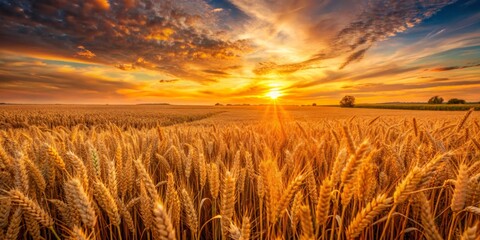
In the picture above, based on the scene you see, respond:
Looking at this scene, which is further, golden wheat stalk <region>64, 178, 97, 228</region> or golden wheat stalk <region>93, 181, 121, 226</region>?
golden wheat stalk <region>93, 181, 121, 226</region>

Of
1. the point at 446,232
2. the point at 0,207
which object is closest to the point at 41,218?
the point at 0,207

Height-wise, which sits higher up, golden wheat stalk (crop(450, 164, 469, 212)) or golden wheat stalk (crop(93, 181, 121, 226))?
golden wheat stalk (crop(450, 164, 469, 212))

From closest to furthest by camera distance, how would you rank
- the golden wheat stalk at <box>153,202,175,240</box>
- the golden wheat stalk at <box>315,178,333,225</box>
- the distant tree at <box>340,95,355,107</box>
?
the golden wheat stalk at <box>153,202,175,240</box>, the golden wheat stalk at <box>315,178,333,225</box>, the distant tree at <box>340,95,355,107</box>


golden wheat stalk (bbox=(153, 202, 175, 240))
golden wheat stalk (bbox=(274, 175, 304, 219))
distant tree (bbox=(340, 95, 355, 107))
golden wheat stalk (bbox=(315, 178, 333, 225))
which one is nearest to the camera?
golden wheat stalk (bbox=(153, 202, 175, 240))

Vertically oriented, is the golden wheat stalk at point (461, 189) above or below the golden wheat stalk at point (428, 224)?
above

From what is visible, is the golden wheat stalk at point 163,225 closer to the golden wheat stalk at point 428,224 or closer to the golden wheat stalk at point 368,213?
the golden wheat stalk at point 368,213

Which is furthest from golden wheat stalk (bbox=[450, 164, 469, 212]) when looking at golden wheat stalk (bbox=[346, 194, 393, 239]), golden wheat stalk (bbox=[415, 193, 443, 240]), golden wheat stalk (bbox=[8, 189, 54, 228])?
golden wheat stalk (bbox=[8, 189, 54, 228])

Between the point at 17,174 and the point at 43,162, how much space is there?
589 millimetres

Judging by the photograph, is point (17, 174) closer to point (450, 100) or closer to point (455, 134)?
point (455, 134)

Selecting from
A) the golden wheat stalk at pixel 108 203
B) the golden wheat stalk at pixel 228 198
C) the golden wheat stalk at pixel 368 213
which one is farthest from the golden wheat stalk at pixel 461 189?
the golden wheat stalk at pixel 108 203

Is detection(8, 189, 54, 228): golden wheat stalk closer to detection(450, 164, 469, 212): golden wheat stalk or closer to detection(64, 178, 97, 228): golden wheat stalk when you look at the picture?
detection(64, 178, 97, 228): golden wheat stalk

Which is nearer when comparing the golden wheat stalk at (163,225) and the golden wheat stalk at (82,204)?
the golden wheat stalk at (163,225)

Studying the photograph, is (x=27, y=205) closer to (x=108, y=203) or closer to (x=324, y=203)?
(x=108, y=203)

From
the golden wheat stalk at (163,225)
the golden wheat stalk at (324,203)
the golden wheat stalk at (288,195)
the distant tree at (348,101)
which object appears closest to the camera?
the golden wheat stalk at (163,225)
